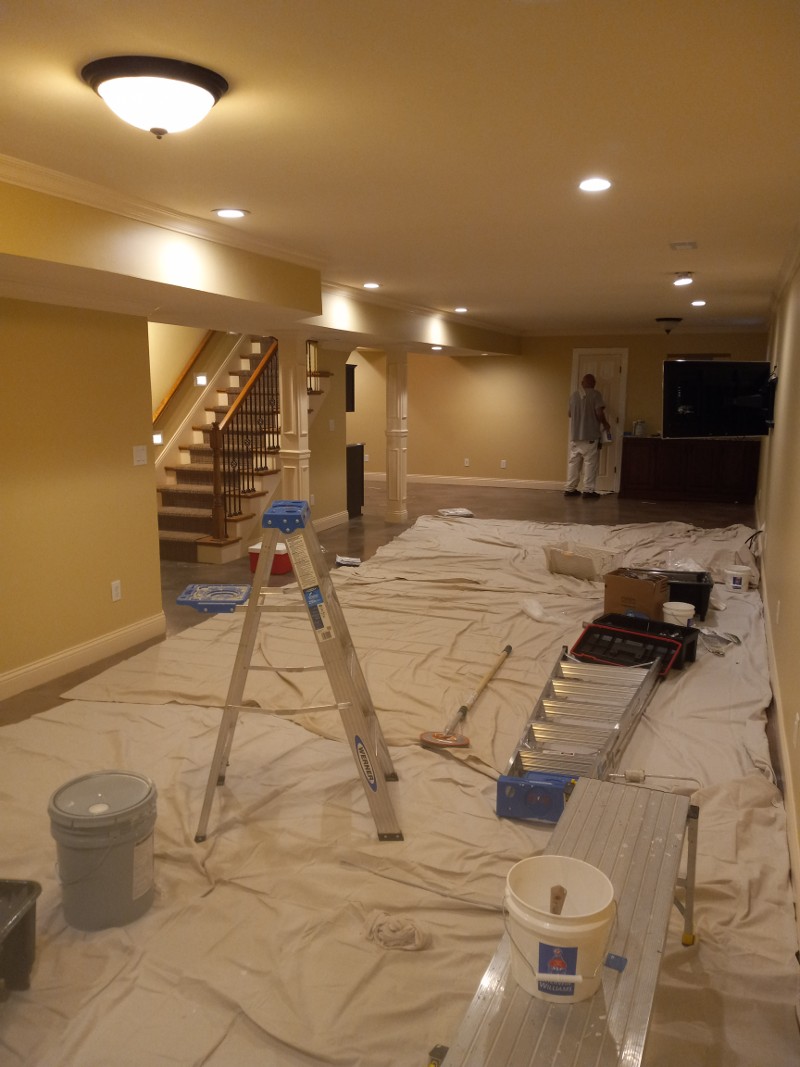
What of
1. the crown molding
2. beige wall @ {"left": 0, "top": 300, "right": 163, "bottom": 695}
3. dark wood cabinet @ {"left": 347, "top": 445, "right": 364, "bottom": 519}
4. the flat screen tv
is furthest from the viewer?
dark wood cabinet @ {"left": 347, "top": 445, "right": 364, "bottom": 519}

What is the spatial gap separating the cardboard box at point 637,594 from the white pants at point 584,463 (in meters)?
6.47

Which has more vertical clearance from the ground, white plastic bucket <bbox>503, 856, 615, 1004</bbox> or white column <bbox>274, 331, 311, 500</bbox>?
white column <bbox>274, 331, 311, 500</bbox>

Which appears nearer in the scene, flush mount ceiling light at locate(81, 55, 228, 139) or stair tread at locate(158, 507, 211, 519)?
flush mount ceiling light at locate(81, 55, 228, 139)

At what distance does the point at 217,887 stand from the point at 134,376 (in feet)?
9.91

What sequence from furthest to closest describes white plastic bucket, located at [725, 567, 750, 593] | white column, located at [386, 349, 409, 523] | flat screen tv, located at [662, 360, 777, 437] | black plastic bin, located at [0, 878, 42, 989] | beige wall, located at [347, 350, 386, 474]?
beige wall, located at [347, 350, 386, 474] < white column, located at [386, 349, 409, 523] < white plastic bucket, located at [725, 567, 750, 593] < flat screen tv, located at [662, 360, 777, 437] < black plastic bin, located at [0, 878, 42, 989]

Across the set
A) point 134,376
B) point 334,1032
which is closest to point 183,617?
point 134,376

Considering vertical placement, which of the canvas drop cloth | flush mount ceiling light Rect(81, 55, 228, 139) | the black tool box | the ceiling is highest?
the ceiling

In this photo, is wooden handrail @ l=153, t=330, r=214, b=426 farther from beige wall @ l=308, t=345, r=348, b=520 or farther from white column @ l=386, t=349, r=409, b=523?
white column @ l=386, t=349, r=409, b=523

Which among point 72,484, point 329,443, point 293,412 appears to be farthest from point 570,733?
point 329,443

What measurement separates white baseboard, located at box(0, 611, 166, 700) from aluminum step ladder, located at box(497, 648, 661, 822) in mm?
2419

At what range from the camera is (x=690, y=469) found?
34.9 feet

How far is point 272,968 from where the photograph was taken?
2092 mm

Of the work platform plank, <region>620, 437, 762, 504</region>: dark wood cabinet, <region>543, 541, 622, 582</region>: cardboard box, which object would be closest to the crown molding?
the work platform plank

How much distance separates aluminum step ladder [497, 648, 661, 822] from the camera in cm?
276
